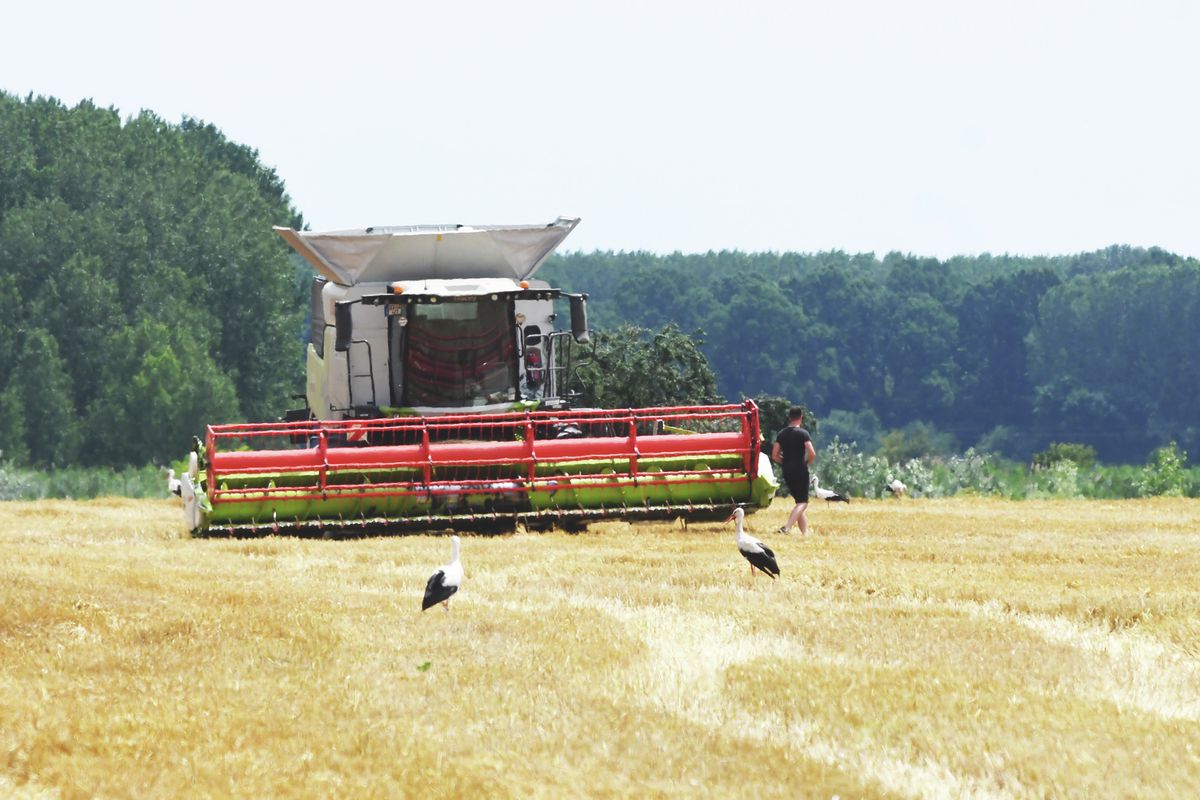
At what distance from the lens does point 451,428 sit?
23234mm

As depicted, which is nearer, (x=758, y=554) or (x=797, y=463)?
(x=758, y=554)

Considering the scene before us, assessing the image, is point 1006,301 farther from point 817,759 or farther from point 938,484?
point 817,759

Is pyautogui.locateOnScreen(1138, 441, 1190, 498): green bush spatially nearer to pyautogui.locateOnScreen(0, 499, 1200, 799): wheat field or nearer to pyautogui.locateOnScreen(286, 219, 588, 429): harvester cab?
pyautogui.locateOnScreen(286, 219, 588, 429): harvester cab

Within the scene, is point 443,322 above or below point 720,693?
above

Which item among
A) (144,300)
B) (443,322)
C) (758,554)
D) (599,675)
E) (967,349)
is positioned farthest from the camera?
(967,349)

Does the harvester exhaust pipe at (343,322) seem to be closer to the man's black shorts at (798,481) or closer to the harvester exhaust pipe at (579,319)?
the harvester exhaust pipe at (579,319)

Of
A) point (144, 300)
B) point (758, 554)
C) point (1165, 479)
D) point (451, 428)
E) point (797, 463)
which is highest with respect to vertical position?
point (144, 300)

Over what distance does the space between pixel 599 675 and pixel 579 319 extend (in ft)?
41.7

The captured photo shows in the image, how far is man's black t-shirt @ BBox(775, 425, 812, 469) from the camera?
2169 centimetres

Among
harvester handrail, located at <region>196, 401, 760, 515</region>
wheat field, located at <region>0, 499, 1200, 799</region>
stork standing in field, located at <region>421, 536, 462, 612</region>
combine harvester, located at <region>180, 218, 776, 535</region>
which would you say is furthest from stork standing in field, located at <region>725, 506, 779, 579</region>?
combine harvester, located at <region>180, 218, 776, 535</region>

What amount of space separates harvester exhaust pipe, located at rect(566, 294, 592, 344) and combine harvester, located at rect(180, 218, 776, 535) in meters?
0.03

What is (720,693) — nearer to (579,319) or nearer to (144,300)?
(579,319)

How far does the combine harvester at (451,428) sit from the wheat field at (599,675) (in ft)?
6.64

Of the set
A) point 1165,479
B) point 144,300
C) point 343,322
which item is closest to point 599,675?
point 343,322
